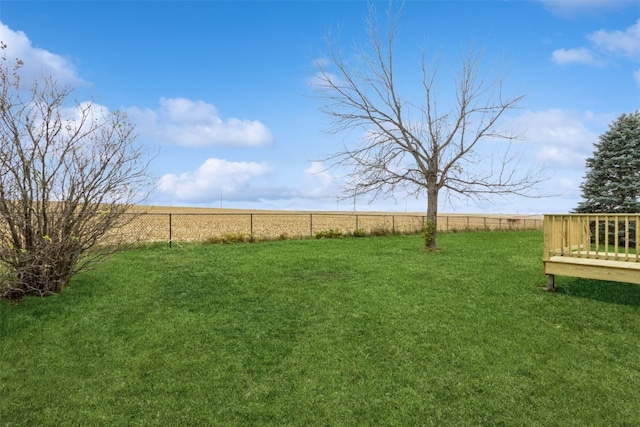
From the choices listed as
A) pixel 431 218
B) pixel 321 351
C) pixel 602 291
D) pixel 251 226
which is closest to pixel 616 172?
pixel 431 218

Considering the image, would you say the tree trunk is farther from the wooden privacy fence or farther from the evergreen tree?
the evergreen tree

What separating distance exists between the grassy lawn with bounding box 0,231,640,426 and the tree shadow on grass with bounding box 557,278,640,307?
50 millimetres

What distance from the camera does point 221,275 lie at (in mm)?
7551

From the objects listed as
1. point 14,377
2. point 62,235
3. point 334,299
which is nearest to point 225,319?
point 334,299

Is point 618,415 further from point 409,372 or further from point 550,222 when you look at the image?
point 550,222

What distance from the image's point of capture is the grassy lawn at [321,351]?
3369 mm

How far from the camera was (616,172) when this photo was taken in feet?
49.6

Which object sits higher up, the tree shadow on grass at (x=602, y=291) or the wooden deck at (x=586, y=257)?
the wooden deck at (x=586, y=257)

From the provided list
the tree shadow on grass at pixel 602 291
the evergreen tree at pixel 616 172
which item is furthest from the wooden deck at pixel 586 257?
the evergreen tree at pixel 616 172

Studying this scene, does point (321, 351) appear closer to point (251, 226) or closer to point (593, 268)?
point (593, 268)

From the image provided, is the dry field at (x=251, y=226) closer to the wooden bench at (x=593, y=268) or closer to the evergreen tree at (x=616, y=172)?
the evergreen tree at (x=616, y=172)

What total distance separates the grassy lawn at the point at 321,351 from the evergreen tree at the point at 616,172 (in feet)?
31.8

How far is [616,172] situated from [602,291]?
1104 centimetres

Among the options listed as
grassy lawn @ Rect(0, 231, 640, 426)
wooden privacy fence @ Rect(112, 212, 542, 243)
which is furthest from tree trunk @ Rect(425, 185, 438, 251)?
wooden privacy fence @ Rect(112, 212, 542, 243)
